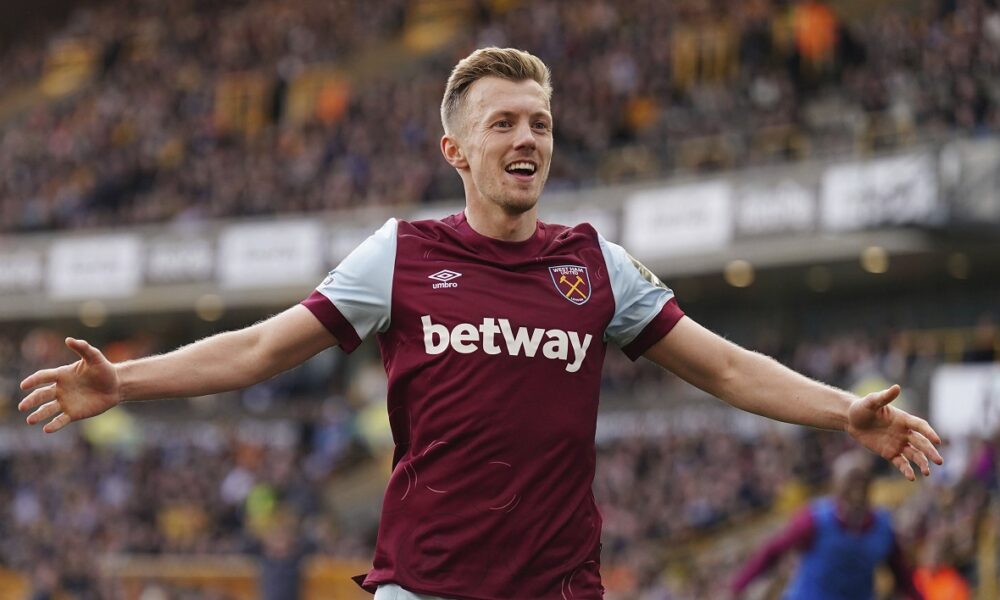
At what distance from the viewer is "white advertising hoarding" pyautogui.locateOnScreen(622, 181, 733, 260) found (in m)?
23.8

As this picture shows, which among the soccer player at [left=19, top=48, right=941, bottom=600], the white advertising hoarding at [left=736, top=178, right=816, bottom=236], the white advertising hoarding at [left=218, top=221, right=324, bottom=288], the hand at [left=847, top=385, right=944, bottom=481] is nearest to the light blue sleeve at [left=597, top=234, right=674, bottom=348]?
the soccer player at [left=19, top=48, right=941, bottom=600]

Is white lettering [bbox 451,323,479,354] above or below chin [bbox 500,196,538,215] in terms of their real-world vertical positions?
below

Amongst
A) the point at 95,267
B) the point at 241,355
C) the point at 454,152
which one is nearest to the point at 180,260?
the point at 95,267

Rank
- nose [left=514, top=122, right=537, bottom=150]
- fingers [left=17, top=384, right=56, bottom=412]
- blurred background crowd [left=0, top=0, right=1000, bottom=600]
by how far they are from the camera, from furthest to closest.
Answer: blurred background crowd [left=0, top=0, right=1000, bottom=600] → nose [left=514, top=122, right=537, bottom=150] → fingers [left=17, top=384, right=56, bottom=412]

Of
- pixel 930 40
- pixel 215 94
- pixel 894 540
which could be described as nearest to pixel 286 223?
pixel 215 94

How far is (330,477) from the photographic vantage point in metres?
29.3

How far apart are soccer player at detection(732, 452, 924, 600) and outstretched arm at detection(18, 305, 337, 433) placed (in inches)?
205

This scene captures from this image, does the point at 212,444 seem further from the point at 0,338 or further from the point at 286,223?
the point at 0,338

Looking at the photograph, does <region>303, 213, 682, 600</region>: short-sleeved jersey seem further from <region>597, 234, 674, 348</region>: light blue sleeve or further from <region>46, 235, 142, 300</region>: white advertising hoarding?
<region>46, 235, 142, 300</region>: white advertising hoarding

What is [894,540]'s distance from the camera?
9.04 meters

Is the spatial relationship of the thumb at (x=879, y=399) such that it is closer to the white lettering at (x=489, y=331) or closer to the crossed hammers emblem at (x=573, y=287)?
the crossed hammers emblem at (x=573, y=287)

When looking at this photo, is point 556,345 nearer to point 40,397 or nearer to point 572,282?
point 572,282

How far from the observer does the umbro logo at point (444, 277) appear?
4.38m

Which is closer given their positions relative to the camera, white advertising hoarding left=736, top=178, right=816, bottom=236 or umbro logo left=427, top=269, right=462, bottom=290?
umbro logo left=427, top=269, right=462, bottom=290
